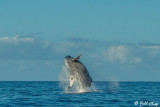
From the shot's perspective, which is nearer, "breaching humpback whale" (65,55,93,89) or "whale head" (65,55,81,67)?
"whale head" (65,55,81,67)

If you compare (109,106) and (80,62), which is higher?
(80,62)

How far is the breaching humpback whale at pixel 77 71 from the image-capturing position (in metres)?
40.8

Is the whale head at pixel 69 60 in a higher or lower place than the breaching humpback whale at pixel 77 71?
higher

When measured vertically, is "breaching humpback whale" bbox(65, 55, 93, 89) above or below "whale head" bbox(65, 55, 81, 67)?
below

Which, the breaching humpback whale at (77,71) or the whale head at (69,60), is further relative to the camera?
the breaching humpback whale at (77,71)

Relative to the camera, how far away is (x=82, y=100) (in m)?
36.8

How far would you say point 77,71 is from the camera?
1625 inches

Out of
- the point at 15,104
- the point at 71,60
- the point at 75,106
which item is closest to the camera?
the point at 75,106

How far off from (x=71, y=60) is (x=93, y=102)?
692cm

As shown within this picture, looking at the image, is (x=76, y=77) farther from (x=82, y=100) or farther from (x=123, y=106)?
(x=123, y=106)

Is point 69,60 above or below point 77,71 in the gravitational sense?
above

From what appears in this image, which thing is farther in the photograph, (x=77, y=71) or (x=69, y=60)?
(x=77, y=71)

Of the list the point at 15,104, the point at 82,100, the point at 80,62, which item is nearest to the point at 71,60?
the point at 80,62

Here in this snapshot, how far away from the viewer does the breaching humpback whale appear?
40812 millimetres
